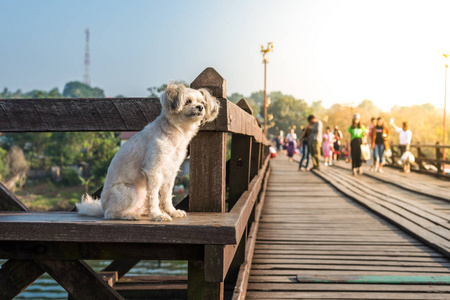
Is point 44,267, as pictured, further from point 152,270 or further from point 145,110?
point 152,270

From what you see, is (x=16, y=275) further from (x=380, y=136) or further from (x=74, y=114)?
(x=380, y=136)

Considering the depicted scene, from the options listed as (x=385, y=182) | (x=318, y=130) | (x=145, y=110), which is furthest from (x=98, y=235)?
(x=318, y=130)

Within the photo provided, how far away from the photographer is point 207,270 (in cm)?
264

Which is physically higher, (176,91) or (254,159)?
(176,91)

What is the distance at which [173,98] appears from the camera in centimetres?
289

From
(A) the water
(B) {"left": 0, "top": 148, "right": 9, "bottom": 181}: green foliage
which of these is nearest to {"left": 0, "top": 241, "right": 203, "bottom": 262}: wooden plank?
(A) the water

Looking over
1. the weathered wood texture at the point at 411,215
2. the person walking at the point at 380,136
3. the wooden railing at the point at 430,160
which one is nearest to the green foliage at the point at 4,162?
the wooden railing at the point at 430,160

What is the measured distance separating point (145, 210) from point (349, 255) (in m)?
3.55

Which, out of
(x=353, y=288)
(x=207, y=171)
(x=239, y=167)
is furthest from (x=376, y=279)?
(x=207, y=171)

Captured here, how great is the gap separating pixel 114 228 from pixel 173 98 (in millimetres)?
709

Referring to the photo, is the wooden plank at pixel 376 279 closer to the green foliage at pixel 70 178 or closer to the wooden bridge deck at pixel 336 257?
the wooden bridge deck at pixel 336 257

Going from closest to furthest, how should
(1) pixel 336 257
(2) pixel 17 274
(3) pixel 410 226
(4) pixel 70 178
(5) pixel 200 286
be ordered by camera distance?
1. (5) pixel 200 286
2. (2) pixel 17 274
3. (1) pixel 336 257
4. (3) pixel 410 226
5. (4) pixel 70 178

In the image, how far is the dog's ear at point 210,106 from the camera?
9.58 ft

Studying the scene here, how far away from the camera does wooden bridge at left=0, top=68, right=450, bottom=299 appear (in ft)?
8.80
